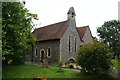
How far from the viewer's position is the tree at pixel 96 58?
14133 millimetres

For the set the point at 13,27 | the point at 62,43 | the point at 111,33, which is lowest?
the point at 62,43

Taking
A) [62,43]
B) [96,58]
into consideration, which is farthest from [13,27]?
[62,43]

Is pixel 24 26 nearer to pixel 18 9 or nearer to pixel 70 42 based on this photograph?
pixel 18 9

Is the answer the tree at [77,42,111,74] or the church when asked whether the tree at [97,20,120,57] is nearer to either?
the church

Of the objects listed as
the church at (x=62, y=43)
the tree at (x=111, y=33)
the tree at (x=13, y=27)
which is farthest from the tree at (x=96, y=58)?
the tree at (x=111, y=33)

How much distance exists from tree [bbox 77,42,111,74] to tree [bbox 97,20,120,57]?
45.2m

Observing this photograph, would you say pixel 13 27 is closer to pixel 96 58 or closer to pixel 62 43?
pixel 96 58

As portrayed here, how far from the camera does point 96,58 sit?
14.3m

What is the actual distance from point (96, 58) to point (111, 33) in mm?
47131

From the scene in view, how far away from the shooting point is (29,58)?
34312mm

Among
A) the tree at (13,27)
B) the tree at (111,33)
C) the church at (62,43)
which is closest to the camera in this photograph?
the tree at (13,27)

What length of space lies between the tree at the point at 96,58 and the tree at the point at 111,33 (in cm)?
4523

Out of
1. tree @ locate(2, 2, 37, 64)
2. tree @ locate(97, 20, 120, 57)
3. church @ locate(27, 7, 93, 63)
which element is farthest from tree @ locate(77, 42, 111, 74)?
tree @ locate(97, 20, 120, 57)

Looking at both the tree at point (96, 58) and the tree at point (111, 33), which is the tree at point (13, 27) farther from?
the tree at point (111, 33)
